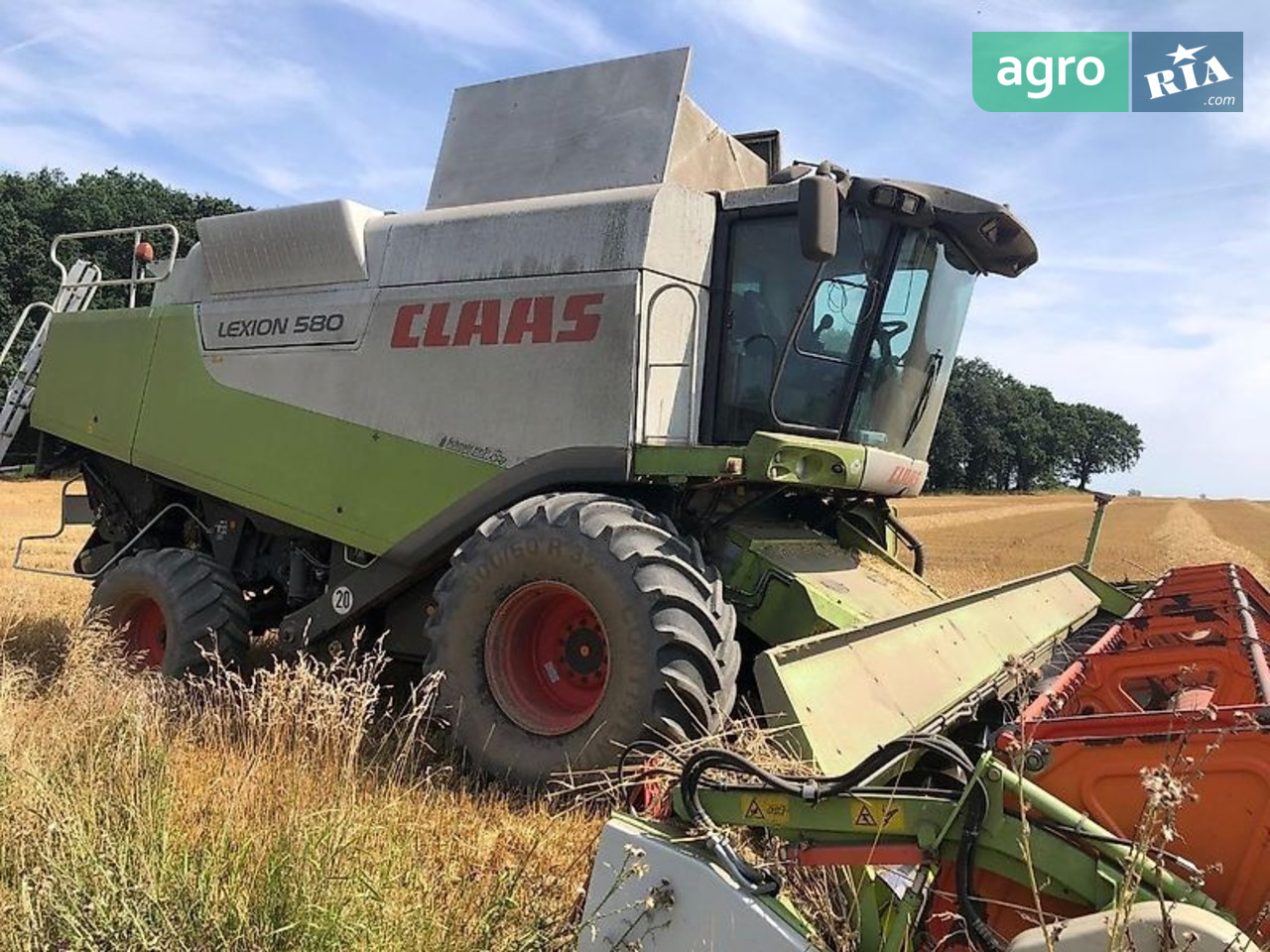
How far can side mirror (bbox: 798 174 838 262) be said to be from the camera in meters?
3.91

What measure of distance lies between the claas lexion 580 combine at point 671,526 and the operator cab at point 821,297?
0.06 feet

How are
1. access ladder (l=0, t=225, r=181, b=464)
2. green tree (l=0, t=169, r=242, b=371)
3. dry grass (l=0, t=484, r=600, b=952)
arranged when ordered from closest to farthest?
1. dry grass (l=0, t=484, r=600, b=952)
2. access ladder (l=0, t=225, r=181, b=464)
3. green tree (l=0, t=169, r=242, b=371)

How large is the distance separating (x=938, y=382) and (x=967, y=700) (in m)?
2.18

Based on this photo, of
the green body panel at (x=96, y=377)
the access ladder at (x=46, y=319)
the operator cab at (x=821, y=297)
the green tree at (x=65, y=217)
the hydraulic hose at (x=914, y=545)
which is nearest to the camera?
the operator cab at (x=821, y=297)

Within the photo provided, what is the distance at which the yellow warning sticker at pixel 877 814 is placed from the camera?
204cm

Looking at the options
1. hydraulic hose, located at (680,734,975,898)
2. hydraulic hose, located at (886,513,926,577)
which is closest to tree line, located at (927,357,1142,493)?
hydraulic hose, located at (886,513,926,577)

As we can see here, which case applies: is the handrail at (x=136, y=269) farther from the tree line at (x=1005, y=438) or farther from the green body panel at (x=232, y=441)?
the tree line at (x=1005, y=438)

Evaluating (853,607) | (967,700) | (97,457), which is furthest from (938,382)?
(97,457)

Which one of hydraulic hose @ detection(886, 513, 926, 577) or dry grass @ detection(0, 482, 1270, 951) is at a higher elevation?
hydraulic hose @ detection(886, 513, 926, 577)

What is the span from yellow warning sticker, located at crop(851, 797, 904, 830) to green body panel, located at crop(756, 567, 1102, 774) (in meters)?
0.38

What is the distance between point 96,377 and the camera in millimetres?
6566

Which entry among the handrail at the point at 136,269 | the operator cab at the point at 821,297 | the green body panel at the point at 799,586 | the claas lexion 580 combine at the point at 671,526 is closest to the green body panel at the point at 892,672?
the claas lexion 580 combine at the point at 671,526

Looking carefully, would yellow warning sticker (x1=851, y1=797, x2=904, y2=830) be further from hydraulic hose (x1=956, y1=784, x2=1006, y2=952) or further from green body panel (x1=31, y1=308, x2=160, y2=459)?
green body panel (x1=31, y1=308, x2=160, y2=459)

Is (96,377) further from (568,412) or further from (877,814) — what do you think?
(877,814)
